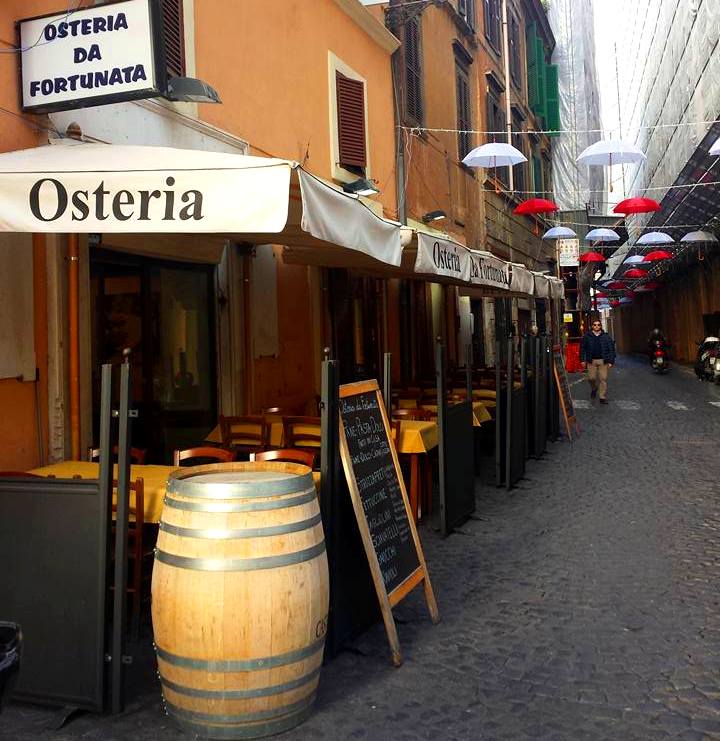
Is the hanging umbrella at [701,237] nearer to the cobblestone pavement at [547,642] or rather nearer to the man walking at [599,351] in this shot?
the man walking at [599,351]

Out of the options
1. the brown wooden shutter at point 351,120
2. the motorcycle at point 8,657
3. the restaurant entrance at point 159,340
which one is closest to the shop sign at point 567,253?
the brown wooden shutter at point 351,120

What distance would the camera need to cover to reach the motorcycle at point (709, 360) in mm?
20156

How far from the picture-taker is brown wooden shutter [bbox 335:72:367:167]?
34.3 ft

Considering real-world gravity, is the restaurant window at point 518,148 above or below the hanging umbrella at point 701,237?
above

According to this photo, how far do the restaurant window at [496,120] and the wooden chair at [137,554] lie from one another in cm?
1638

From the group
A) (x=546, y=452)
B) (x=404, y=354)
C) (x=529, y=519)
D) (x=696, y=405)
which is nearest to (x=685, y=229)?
(x=696, y=405)

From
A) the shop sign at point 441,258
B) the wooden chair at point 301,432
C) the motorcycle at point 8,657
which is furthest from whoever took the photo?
the shop sign at point 441,258

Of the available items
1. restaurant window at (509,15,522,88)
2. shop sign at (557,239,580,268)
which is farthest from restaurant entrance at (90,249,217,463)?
shop sign at (557,239,580,268)

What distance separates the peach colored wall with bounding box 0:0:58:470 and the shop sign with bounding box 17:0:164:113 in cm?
10

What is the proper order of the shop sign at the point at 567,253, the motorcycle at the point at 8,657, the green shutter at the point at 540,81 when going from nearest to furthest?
the motorcycle at the point at 8,657 < the green shutter at the point at 540,81 < the shop sign at the point at 567,253

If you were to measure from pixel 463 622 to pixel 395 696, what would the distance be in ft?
3.11

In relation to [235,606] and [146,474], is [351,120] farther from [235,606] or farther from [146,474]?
[235,606]

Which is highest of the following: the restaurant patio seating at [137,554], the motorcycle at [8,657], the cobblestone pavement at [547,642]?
the motorcycle at [8,657]

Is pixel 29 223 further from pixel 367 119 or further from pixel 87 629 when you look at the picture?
pixel 367 119
